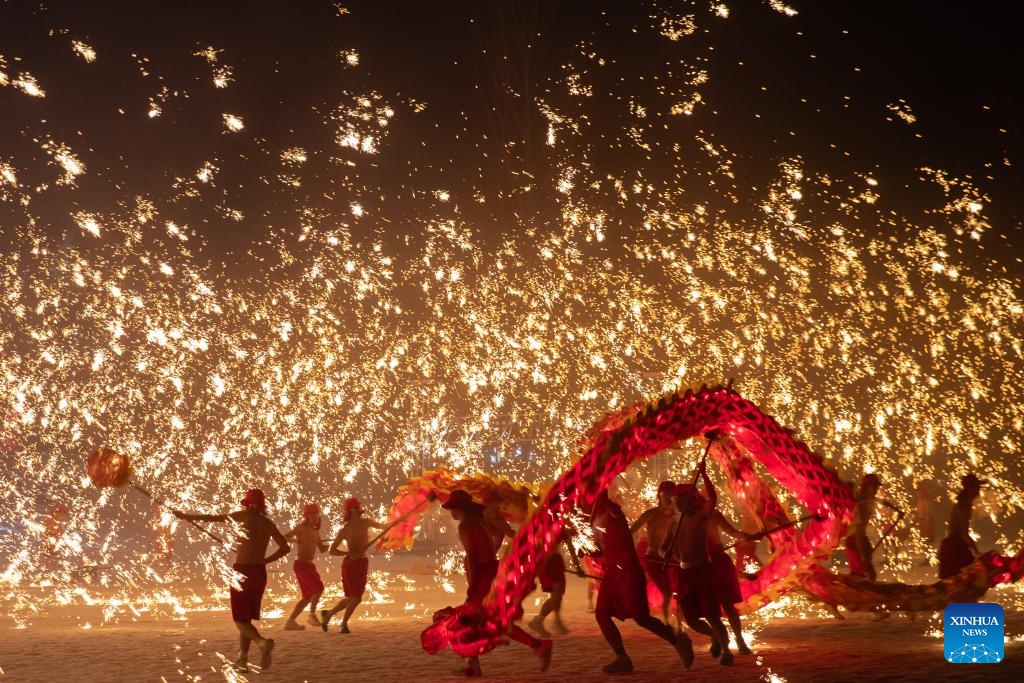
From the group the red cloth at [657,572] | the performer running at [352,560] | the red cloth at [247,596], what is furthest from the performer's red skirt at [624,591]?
the performer running at [352,560]

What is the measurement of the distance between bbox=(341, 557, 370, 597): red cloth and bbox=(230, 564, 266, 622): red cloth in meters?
A: 2.48

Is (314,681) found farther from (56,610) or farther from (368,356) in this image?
(368,356)

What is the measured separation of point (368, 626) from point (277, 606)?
2.95 metres

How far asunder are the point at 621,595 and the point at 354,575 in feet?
14.5

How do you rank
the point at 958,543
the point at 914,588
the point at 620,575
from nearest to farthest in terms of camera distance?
the point at 620,575
the point at 914,588
the point at 958,543

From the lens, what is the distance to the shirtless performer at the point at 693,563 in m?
8.82

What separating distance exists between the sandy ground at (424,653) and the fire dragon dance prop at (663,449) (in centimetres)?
46

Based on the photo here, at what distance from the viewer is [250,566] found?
923 cm

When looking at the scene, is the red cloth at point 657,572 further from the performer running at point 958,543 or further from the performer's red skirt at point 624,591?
the performer running at point 958,543

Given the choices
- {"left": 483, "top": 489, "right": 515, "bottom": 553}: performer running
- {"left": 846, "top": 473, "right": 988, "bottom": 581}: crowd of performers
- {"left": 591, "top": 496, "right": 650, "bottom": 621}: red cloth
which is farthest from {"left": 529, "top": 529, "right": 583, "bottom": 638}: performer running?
{"left": 846, "top": 473, "right": 988, "bottom": 581}: crowd of performers

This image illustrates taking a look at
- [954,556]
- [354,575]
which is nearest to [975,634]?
[954,556]

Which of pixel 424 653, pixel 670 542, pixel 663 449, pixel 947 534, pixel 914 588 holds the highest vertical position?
pixel 663 449

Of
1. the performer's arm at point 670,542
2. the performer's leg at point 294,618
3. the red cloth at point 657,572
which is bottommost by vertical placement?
the performer's leg at point 294,618

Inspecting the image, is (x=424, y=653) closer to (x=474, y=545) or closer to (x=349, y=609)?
(x=474, y=545)
